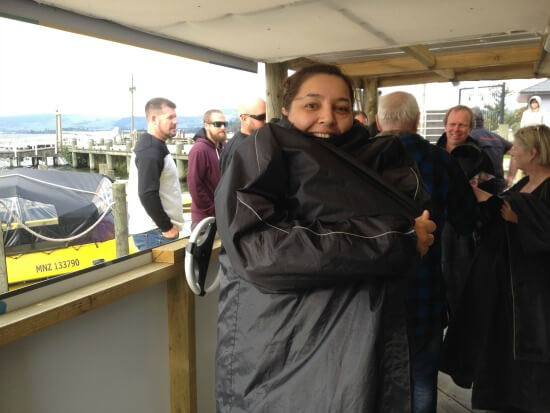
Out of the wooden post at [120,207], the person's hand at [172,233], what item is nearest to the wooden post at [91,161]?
the wooden post at [120,207]

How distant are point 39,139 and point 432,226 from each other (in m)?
1.38

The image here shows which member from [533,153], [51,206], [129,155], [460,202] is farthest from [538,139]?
[51,206]

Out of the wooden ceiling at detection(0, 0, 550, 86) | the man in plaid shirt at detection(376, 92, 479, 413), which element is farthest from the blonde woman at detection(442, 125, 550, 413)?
the wooden ceiling at detection(0, 0, 550, 86)

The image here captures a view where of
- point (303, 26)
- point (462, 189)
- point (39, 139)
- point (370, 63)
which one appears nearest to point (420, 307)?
point (462, 189)

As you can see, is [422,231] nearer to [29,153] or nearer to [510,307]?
[510,307]

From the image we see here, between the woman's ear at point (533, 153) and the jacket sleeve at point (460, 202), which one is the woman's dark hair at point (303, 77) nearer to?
the jacket sleeve at point (460, 202)

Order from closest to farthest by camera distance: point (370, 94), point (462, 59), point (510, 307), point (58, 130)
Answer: point (58, 130)
point (510, 307)
point (462, 59)
point (370, 94)

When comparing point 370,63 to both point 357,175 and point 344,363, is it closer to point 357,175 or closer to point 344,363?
point 357,175

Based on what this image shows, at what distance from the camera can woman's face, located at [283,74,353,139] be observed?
122 cm

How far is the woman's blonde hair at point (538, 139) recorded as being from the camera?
2.21 meters

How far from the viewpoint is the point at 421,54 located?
3.61 meters

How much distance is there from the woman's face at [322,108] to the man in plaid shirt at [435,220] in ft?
1.40

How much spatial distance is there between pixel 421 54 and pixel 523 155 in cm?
166

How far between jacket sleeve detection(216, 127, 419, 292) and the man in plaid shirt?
64cm
